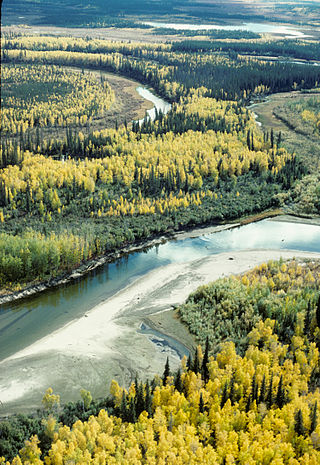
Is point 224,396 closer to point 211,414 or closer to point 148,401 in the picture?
point 211,414

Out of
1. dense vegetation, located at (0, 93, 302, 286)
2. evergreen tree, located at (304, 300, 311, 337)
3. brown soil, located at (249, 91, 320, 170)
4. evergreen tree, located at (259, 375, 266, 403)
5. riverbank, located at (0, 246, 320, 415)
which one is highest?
brown soil, located at (249, 91, 320, 170)

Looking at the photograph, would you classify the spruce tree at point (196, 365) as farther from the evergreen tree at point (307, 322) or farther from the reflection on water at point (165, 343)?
the evergreen tree at point (307, 322)

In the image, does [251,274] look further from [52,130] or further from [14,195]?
[52,130]

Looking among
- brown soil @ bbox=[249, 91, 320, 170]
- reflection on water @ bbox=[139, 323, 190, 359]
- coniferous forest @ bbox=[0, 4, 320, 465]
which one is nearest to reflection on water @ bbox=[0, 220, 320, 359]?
coniferous forest @ bbox=[0, 4, 320, 465]

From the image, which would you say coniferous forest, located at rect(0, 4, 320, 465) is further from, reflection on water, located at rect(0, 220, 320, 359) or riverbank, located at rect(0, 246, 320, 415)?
reflection on water, located at rect(0, 220, 320, 359)

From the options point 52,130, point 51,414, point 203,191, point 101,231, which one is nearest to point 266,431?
point 51,414

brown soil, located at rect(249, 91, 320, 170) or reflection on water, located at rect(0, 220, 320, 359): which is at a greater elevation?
brown soil, located at rect(249, 91, 320, 170)

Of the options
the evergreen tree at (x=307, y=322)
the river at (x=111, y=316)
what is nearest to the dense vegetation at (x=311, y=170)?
the river at (x=111, y=316)

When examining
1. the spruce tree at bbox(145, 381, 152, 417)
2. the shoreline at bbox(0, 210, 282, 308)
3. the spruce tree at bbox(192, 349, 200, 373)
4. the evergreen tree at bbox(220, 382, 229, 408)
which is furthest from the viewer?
the shoreline at bbox(0, 210, 282, 308)
